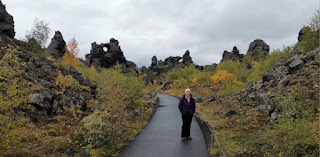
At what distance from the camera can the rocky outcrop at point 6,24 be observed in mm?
30641

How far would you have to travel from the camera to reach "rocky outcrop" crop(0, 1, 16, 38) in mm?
30641

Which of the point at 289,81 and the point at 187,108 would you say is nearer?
the point at 187,108

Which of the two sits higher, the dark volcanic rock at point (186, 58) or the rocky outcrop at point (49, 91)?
the dark volcanic rock at point (186, 58)

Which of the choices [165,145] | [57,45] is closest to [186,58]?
[57,45]

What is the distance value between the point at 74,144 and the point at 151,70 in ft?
330

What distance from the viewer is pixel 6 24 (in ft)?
104

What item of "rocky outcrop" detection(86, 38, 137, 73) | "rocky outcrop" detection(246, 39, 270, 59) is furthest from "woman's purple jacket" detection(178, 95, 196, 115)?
"rocky outcrop" detection(246, 39, 270, 59)

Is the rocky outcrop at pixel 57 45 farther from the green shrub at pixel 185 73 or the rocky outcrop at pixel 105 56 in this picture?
the green shrub at pixel 185 73

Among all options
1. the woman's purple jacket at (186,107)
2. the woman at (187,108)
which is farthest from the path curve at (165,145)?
the woman's purple jacket at (186,107)

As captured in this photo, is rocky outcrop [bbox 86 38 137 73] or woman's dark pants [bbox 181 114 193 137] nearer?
woman's dark pants [bbox 181 114 193 137]

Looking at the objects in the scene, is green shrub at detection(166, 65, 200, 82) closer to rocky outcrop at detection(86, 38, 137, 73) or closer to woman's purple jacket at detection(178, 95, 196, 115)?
rocky outcrop at detection(86, 38, 137, 73)

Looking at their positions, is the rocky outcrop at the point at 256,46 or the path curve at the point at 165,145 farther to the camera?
the rocky outcrop at the point at 256,46

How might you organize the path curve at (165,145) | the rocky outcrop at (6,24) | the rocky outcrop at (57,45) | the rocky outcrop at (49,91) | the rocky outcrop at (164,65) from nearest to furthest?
the path curve at (165,145) < the rocky outcrop at (49,91) < the rocky outcrop at (6,24) < the rocky outcrop at (57,45) < the rocky outcrop at (164,65)

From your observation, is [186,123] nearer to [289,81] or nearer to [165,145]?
[165,145]
